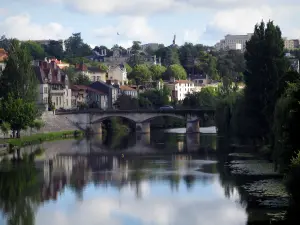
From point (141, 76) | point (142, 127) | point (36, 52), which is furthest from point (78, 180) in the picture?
point (36, 52)

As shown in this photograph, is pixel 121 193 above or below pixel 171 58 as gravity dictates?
below

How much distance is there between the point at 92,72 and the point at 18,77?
6377 centimetres

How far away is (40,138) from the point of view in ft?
263

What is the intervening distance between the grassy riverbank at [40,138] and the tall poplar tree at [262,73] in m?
20.9

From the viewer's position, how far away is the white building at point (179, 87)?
497 ft

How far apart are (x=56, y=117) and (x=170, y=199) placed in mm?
52422

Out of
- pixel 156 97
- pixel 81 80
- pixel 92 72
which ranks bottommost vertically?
pixel 156 97

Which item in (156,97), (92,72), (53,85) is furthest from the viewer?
(92,72)

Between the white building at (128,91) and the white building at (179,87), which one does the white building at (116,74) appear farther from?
the white building at (128,91)

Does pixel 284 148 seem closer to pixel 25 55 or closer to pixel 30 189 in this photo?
pixel 30 189

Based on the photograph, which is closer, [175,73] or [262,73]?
[262,73]

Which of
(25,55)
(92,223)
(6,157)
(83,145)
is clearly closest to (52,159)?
(6,157)

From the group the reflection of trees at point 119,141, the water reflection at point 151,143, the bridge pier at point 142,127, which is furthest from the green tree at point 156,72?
the water reflection at point 151,143

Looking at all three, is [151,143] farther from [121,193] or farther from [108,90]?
[108,90]
